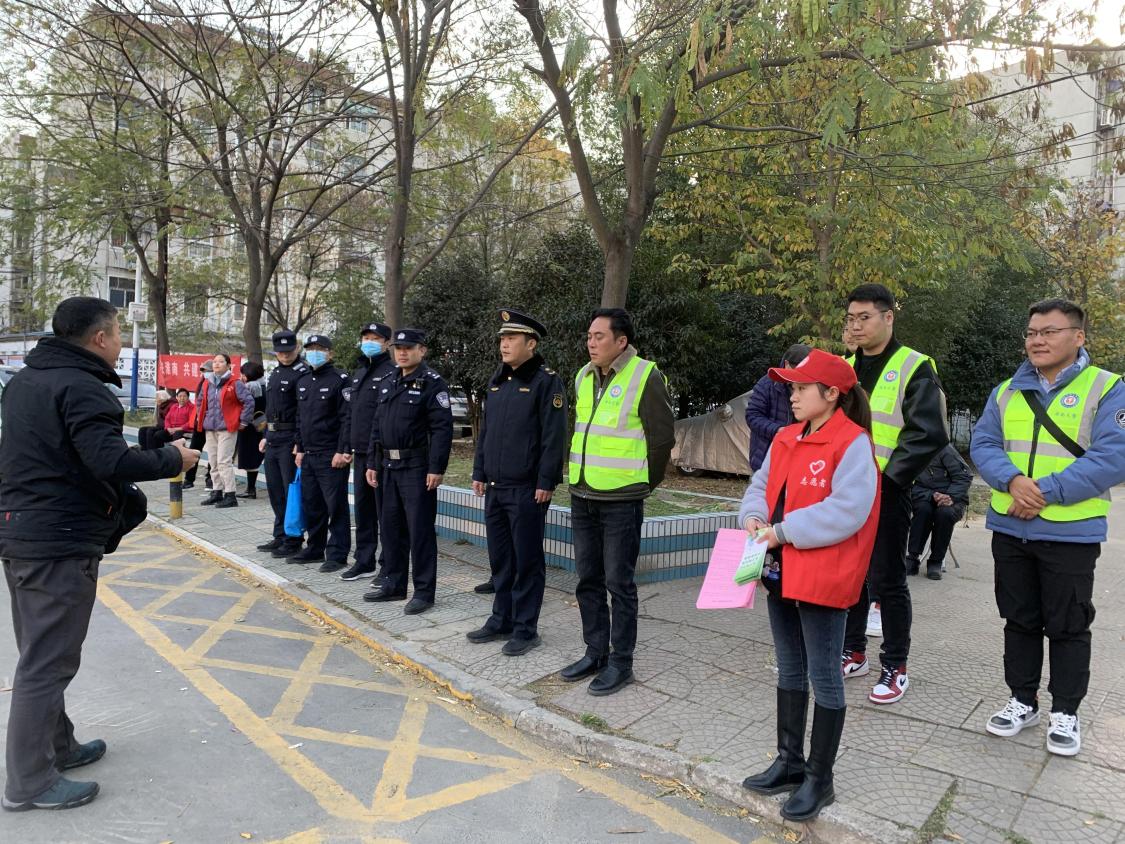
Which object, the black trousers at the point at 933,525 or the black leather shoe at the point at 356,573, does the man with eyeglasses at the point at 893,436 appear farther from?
the black leather shoe at the point at 356,573

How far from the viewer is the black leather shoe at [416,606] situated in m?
5.60

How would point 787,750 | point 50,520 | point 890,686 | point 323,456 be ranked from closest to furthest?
point 50,520, point 787,750, point 890,686, point 323,456

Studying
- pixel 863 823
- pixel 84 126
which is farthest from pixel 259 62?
pixel 863 823

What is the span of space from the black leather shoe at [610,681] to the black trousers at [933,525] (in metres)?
3.94

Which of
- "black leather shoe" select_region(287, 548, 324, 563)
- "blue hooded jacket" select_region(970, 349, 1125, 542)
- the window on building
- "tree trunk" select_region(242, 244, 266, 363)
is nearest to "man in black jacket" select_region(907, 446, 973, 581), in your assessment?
"blue hooded jacket" select_region(970, 349, 1125, 542)

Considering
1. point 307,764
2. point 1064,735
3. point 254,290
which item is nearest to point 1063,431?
point 1064,735

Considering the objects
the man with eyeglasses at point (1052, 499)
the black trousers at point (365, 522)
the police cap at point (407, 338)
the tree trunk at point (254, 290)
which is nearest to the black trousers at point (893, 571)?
the man with eyeglasses at point (1052, 499)

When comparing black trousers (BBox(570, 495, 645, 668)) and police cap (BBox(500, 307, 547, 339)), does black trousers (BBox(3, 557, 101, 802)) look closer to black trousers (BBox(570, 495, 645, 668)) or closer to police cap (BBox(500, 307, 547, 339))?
black trousers (BBox(570, 495, 645, 668))

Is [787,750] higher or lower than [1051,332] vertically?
lower

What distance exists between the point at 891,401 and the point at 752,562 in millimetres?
1568

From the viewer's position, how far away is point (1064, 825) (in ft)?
9.54

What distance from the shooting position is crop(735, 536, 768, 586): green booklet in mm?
2920

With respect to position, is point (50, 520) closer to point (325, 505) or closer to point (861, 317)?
point (861, 317)

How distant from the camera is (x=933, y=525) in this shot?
281 inches
